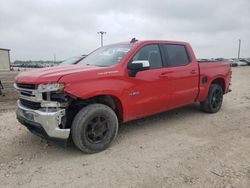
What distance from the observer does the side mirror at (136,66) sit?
379cm

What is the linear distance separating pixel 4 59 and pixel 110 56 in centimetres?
3374

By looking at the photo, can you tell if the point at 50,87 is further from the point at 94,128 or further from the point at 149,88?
the point at 149,88

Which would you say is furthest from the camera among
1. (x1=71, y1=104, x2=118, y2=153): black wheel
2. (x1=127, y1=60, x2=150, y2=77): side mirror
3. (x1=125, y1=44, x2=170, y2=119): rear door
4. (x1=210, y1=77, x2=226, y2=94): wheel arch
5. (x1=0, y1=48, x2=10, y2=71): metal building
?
(x1=0, y1=48, x2=10, y2=71): metal building

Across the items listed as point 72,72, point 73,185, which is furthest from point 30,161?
point 72,72

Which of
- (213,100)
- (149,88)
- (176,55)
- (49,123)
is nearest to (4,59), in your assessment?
(176,55)

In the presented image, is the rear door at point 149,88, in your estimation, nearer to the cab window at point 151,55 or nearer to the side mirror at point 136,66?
the cab window at point 151,55

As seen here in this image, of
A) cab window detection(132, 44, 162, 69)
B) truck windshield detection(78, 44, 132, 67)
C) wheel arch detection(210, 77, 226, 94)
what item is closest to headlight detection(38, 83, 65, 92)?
truck windshield detection(78, 44, 132, 67)

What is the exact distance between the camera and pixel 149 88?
4254 millimetres

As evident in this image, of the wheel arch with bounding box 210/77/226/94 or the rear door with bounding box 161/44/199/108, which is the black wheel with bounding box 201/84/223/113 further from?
the rear door with bounding box 161/44/199/108

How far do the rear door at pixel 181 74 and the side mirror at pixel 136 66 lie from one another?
3.23 feet

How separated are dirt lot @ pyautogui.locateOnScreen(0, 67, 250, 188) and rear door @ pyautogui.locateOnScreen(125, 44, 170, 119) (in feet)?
1.84

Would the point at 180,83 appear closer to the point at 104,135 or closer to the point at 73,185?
the point at 104,135

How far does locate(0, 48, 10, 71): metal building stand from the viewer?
32.0 metres

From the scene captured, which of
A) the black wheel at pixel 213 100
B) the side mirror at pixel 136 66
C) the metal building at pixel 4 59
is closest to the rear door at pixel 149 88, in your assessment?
the side mirror at pixel 136 66
